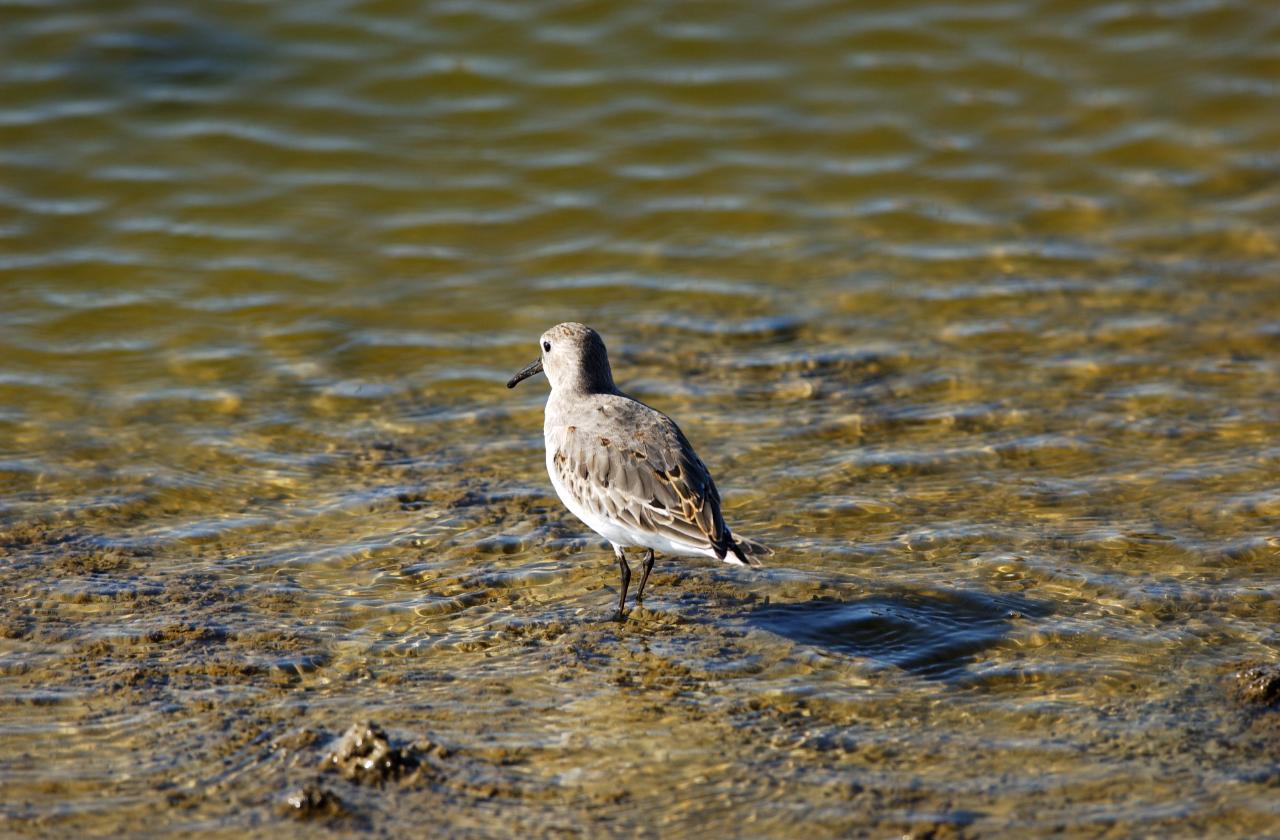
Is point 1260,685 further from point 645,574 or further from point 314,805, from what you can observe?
point 314,805

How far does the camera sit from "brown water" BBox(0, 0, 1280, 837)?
6.30m

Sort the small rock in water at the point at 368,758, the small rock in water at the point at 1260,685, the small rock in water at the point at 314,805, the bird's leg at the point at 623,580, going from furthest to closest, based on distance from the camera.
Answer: the bird's leg at the point at 623,580, the small rock in water at the point at 1260,685, the small rock in water at the point at 368,758, the small rock in water at the point at 314,805

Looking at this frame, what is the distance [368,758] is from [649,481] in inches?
90.4

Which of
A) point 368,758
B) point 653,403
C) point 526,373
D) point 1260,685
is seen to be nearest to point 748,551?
point 368,758

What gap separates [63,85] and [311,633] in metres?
8.92

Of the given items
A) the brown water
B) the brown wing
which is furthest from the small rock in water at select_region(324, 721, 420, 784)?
the brown wing

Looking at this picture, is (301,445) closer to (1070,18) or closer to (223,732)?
(223,732)

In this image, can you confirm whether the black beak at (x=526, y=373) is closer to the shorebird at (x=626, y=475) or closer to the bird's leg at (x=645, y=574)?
the shorebird at (x=626, y=475)

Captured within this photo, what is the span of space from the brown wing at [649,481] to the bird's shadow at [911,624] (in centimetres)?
61

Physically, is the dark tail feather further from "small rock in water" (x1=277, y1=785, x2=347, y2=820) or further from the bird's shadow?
"small rock in water" (x1=277, y1=785, x2=347, y2=820)

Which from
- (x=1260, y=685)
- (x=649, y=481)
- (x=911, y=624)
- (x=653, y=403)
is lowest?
(x=911, y=624)

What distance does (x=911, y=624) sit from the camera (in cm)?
747

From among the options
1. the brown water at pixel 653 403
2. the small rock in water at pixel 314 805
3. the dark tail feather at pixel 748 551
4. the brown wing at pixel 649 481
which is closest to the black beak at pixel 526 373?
the brown water at pixel 653 403

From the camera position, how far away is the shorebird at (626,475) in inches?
293
